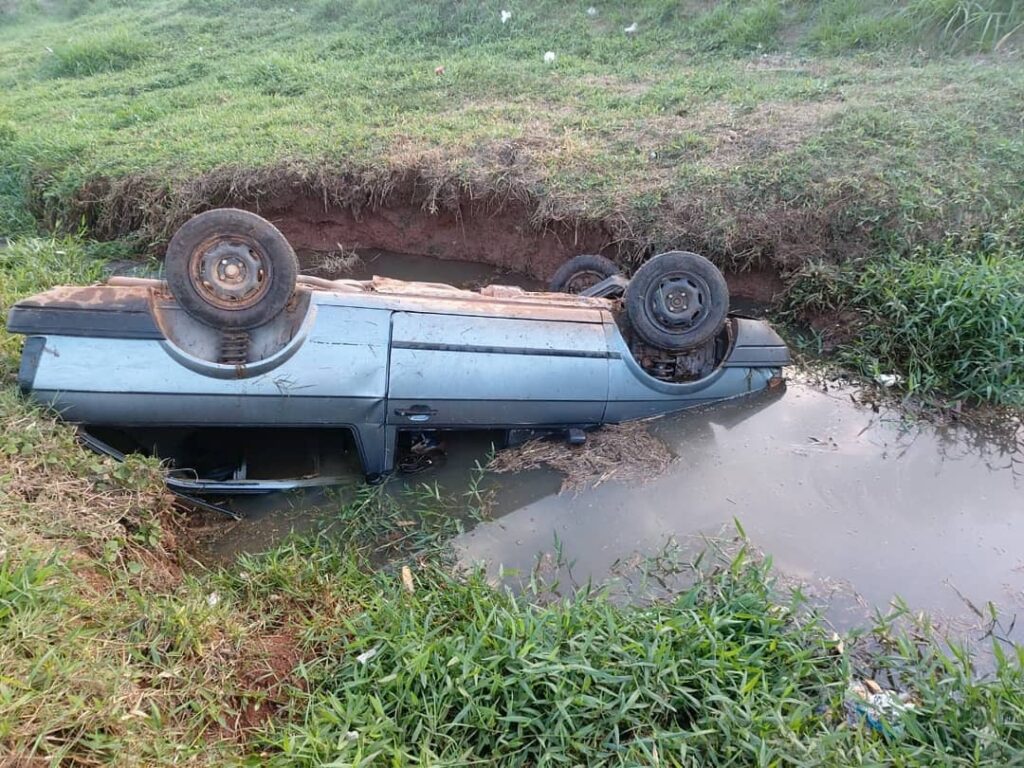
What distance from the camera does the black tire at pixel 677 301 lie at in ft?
12.4

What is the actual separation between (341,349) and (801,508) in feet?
7.82

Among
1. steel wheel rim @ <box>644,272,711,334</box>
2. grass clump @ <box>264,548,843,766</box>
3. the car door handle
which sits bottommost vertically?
grass clump @ <box>264,548,843,766</box>

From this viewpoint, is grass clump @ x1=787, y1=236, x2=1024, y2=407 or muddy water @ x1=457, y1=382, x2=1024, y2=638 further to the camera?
grass clump @ x1=787, y1=236, x2=1024, y2=407

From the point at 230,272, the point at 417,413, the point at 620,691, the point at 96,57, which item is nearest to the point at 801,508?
the point at 620,691

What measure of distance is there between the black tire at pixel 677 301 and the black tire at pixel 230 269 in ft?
5.93

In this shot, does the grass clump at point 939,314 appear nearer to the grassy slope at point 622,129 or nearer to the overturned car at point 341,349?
the grassy slope at point 622,129

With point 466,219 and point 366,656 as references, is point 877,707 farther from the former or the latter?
point 466,219

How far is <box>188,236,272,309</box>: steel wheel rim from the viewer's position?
130 inches

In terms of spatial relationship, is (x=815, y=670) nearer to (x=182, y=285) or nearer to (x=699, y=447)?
(x=699, y=447)

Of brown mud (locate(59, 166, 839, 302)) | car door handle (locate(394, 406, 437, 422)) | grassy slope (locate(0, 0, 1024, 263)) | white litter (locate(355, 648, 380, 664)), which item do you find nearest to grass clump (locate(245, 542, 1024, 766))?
white litter (locate(355, 648, 380, 664))

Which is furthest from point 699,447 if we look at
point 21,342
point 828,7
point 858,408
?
point 828,7

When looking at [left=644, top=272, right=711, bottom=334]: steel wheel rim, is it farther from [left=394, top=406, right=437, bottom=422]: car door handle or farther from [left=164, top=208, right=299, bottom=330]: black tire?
[left=164, top=208, right=299, bottom=330]: black tire

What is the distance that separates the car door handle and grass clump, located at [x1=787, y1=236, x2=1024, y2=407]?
2.73m

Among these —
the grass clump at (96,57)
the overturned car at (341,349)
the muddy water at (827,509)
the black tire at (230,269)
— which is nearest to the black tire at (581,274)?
the overturned car at (341,349)
